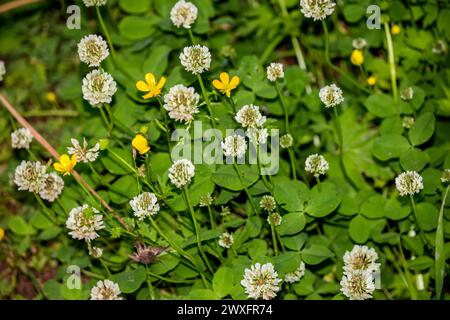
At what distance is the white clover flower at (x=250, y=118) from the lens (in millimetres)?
2414

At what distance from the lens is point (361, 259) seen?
2.50 meters

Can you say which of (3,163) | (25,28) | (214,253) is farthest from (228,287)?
(25,28)

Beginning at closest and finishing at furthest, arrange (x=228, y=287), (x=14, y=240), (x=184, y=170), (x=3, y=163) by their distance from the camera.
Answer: (x=184, y=170) → (x=228, y=287) → (x=14, y=240) → (x=3, y=163)

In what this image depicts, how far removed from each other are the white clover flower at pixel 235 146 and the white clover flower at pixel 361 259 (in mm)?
618

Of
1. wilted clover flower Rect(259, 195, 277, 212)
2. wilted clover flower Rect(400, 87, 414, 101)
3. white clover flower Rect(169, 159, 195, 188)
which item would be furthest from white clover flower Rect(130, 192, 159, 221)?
wilted clover flower Rect(400, 87, 414, 101)

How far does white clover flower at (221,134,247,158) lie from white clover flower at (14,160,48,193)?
2.57ft

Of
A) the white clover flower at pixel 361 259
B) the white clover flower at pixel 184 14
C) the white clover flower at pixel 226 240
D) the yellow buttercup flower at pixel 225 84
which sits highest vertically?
the white clover flower at pixel 184 14

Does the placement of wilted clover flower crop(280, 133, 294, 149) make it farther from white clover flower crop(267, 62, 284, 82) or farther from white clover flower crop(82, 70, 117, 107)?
white clover flower crop(82, 70, 117, 107)

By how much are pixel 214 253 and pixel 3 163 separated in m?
1.47

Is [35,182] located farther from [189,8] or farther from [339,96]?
[339,96]

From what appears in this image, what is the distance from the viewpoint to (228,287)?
2.50 metres

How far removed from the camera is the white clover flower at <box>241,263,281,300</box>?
230 centimetres

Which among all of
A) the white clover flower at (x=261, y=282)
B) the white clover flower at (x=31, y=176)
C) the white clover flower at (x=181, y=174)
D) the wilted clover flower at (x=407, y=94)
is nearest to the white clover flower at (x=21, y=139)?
the white clover flower at (x=31, y=176)

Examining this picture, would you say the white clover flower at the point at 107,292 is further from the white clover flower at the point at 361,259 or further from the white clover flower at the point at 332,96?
the white clover flower at the point at 332,96
